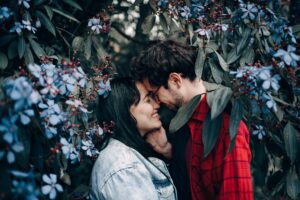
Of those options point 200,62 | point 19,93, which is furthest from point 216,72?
point 19,93

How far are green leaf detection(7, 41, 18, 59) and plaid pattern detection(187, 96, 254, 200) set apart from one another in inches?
30.2

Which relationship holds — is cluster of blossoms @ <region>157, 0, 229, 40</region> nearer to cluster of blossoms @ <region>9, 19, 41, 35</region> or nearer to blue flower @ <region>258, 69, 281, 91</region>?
blue flower @ <region>258, 69, 281, 91</region>

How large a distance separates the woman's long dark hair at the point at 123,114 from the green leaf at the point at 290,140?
60 cm

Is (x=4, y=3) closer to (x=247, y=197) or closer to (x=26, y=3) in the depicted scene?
(x=26, y=3)

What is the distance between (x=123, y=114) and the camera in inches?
73.5

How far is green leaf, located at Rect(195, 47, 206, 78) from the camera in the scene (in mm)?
1695

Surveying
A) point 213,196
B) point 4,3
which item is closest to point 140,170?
point 213,196

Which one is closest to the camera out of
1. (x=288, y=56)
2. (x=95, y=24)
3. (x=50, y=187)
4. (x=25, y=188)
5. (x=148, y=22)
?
(x=25, y=188)

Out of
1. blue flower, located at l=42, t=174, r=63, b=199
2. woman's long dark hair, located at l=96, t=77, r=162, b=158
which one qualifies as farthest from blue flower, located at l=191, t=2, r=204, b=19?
blue flower, located at l=42, t=174, r=63, b=199

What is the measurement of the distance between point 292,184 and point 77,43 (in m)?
1.17

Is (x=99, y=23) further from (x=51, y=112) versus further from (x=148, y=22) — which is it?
(x=51, y=112)

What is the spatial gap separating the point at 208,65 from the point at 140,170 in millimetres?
562

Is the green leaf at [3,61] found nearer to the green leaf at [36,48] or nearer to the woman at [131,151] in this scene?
the green leaf at [36,48]

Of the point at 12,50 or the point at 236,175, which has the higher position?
the point at 12,50
